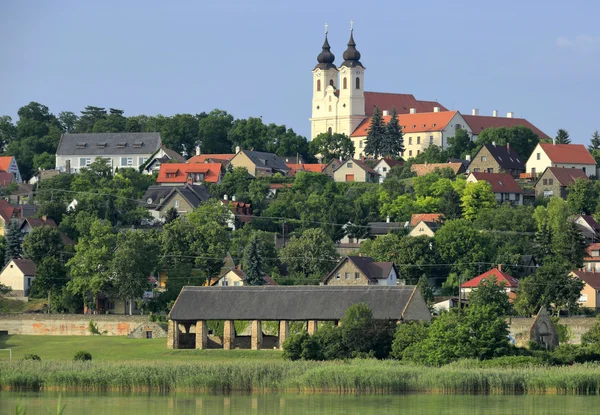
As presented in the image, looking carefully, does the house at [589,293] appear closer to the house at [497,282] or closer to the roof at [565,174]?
the house at [497,282]

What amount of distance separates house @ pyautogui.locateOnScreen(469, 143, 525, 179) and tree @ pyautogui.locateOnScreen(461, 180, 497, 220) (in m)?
13.1

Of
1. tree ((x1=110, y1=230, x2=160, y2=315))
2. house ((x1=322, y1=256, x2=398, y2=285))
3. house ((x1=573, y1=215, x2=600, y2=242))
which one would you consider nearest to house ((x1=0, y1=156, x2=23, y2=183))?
tree ((x1=110, y1=230, x2=160, y2=315))

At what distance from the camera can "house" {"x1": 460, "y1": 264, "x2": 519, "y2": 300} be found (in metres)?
84.2

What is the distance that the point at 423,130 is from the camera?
458 feet

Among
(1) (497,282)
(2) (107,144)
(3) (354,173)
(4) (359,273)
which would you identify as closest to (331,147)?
(3) (354,173)

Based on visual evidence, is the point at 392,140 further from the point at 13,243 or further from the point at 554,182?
the point at 13,243

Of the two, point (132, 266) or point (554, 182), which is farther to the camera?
point (554, 182)

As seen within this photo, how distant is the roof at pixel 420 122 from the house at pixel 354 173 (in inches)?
699

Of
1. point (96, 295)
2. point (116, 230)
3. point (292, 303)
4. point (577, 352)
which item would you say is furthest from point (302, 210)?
point (577, 352)

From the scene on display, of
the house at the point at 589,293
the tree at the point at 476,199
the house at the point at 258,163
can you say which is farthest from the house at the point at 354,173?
the house at the point at 589,293

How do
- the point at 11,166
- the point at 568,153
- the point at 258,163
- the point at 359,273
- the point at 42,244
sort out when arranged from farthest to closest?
the point at 11,166, the point at 258,163, the point at 568,153, the point at 42,244, the point at 359,273

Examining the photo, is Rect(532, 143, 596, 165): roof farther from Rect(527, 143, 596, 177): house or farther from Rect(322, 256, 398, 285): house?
Rect(322, 256, 398, 285): house

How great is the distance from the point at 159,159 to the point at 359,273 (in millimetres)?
43062

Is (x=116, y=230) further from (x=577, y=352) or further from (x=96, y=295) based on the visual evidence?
(x=577, y=352)
